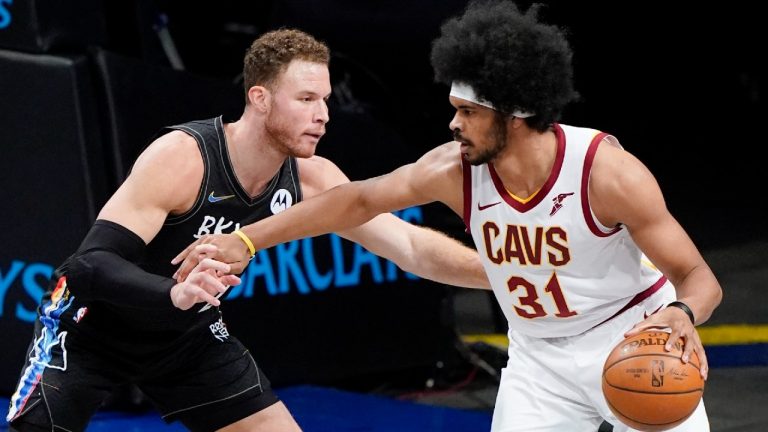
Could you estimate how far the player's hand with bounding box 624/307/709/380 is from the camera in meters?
3.93

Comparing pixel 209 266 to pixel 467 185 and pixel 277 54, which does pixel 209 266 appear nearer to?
pixel 467 185

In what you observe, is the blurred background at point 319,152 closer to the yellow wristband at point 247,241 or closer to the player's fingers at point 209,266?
the yellow wristband at point 247,241

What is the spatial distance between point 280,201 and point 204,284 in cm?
91

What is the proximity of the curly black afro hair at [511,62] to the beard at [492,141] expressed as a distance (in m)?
0.04

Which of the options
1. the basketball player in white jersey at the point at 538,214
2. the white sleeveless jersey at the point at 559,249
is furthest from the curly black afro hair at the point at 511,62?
the white sleeveless jersey at the point at 559,249

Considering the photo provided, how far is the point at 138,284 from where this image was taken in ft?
14.6

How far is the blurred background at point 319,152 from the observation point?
681 cm

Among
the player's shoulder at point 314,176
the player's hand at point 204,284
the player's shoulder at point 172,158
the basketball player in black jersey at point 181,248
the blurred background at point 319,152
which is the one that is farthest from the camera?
the blurred background at point 319,152

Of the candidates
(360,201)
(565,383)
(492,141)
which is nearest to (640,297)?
(565,383)

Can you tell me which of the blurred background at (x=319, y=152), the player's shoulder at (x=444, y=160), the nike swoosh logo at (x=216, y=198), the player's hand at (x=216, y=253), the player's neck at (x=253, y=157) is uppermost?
the player's shoulder at (x=444, y=160)

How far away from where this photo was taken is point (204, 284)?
423 cm

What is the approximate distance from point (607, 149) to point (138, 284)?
5.00 ft

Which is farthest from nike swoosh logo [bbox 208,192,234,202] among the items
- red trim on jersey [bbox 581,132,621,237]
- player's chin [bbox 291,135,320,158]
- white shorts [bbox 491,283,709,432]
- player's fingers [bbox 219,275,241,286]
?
red trim on jersey [bbox 581,132,621,237]

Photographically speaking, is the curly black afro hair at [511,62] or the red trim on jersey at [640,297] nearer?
the curly black afro hair at [511,62]
